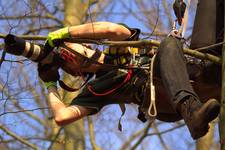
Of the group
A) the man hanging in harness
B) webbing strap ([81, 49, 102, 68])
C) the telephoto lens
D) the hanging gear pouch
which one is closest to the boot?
the man hanging in harness

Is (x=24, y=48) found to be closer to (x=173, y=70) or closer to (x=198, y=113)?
(x=173, y=70)

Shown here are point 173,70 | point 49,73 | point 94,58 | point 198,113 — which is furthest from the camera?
point 49,73

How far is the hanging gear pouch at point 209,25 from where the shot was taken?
2.99 metres

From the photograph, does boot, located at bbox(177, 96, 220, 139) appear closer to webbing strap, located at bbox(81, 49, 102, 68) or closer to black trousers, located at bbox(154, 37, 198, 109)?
black trousers, located at bbox(154, 37, 198, 109)

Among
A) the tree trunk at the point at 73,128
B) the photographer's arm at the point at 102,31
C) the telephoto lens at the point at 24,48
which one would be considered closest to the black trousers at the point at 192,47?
the photographer's arm at the point at 102,31

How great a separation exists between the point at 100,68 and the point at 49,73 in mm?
339

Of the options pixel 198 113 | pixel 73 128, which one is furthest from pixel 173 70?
pixel 73 128

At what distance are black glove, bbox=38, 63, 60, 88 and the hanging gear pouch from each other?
0.88 meters

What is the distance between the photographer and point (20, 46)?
2.98 meters

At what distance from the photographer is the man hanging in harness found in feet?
8.93

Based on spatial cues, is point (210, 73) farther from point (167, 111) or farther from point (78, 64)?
point (78, 64)

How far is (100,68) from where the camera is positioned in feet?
10.5

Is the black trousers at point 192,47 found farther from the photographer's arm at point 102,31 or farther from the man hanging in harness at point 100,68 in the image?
the photographer's arm at point 102,31

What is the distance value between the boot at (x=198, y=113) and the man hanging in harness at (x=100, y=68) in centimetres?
15
